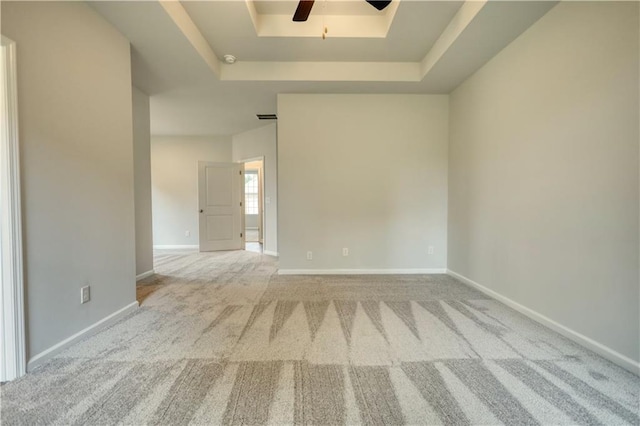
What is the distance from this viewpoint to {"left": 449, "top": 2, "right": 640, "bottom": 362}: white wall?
1.59 meters

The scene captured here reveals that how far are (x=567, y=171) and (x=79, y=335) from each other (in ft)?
12.6

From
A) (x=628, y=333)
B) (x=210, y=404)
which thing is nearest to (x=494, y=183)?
(x=628, y=333)

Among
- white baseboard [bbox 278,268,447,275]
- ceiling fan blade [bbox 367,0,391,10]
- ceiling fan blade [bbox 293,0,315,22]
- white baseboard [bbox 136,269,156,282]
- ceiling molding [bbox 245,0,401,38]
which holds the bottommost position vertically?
white baseboard [bbox 278,268,447,275]

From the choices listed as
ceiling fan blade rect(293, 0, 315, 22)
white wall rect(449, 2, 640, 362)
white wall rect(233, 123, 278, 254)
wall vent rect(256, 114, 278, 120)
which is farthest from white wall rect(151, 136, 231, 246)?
white wall rect(449, 2, 640, 362)

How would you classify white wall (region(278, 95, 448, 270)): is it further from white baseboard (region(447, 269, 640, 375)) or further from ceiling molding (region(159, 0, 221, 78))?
white baseboard (region(447, 269, 640, 375))

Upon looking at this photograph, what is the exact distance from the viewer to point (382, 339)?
1.93 metres

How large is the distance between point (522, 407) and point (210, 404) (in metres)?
1.57

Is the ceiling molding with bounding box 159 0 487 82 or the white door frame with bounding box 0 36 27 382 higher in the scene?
the ceiling molding with bounding box 159 0 487 82

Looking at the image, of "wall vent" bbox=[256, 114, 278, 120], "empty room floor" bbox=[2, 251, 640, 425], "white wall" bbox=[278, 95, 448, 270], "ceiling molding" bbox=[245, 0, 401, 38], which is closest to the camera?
"empty room floor" bbox=[2, 251, 640, 425]

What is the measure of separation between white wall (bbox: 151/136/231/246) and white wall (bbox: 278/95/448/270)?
304cm

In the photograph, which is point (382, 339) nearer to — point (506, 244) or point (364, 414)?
point (364, 414)

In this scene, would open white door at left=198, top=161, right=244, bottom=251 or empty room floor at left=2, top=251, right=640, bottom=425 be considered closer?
empty room floor at left=2, top=251, right=640, bottom=425

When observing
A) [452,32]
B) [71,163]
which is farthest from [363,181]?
[71,163]

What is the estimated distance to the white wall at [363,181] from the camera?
364cm
